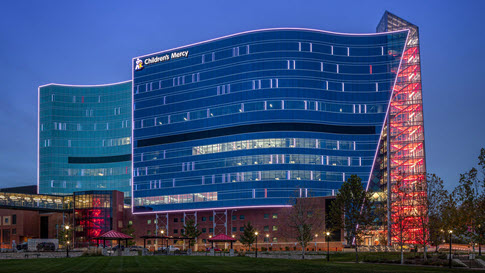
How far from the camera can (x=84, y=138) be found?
19012 centimetres

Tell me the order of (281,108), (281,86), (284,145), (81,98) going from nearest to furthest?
(284,145), (281,108), (281,86), (81,98)

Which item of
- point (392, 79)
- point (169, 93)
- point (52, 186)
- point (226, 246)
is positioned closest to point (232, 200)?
point (226, 246)

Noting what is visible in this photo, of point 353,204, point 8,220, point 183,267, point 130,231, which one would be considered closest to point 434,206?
point 353,204

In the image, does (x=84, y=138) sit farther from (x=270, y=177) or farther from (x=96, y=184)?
(x=270, y=177)

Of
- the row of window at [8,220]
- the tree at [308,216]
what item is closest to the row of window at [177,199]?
the tree at [308,216]

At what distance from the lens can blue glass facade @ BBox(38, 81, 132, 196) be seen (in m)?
186

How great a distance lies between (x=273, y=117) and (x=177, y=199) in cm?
3519

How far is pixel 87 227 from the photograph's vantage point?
142m

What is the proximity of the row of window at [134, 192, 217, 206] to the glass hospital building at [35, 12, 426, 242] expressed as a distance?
0.29 meters

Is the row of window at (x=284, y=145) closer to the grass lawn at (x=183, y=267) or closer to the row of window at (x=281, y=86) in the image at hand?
the row of window at (x=281, y=86)

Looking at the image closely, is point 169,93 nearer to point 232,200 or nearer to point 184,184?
point 184,184

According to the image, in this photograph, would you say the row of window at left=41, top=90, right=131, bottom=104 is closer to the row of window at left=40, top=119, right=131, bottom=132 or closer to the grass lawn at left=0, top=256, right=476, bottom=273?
the row of window at left=40, top=119, right=131, bottom=132

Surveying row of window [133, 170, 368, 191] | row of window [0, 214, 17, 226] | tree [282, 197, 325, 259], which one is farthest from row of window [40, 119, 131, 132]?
tree [282, 197, 325, 259]

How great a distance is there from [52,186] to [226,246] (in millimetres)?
80466
